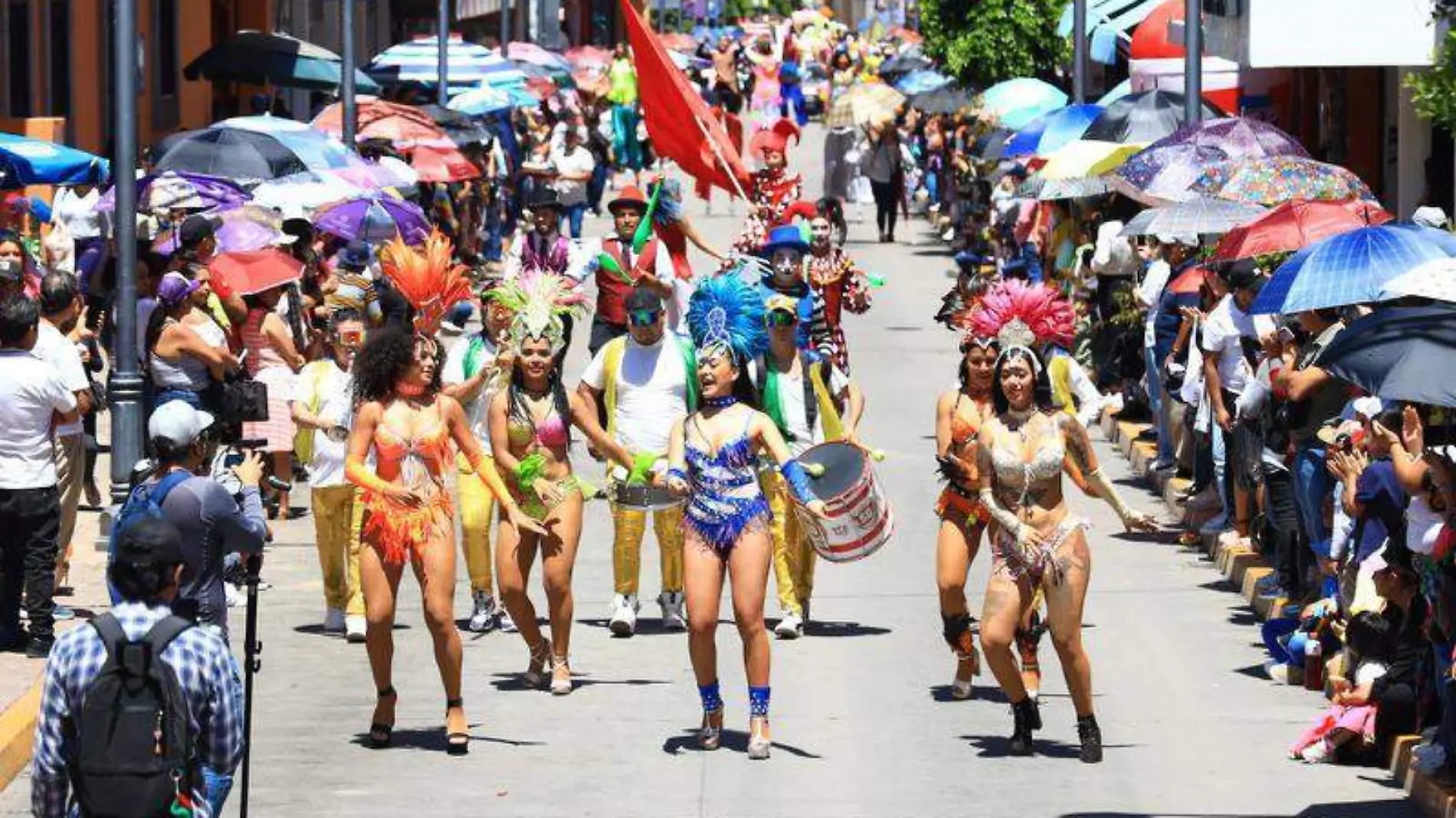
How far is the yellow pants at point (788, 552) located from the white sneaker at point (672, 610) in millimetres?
538

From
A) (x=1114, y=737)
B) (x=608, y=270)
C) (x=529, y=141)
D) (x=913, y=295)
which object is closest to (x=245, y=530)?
(x=1114, y=737)

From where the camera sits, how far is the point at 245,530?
35.0ft

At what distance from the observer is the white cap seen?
10930mm

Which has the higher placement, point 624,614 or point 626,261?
point 626,261

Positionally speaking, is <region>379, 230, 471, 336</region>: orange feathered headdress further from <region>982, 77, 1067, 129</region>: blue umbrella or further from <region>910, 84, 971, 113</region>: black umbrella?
<region>910, 84, 971, 113</region>: black umbrella

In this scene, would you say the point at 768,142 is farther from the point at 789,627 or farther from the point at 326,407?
the point at 789,627

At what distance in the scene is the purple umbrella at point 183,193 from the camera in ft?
69.9

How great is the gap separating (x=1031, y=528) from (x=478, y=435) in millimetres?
4042

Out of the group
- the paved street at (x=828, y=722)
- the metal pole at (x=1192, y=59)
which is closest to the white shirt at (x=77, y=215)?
the paved street at (x=828, y=722)

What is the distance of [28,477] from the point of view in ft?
47.2

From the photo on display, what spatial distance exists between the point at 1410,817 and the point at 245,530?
4.53 metres

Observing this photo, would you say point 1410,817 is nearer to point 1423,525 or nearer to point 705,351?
point 1423,525

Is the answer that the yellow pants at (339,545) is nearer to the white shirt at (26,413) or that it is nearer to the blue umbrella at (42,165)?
the white shirt at (26,413)

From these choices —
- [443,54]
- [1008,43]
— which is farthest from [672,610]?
[1008,43]
